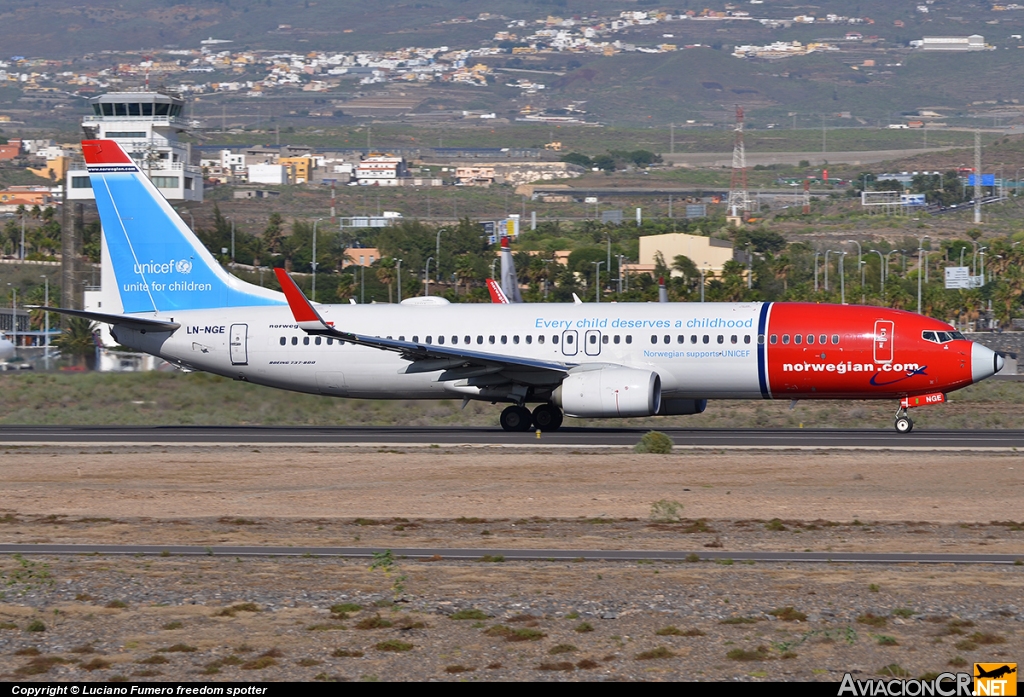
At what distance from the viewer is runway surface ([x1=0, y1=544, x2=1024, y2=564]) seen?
17.9 meters

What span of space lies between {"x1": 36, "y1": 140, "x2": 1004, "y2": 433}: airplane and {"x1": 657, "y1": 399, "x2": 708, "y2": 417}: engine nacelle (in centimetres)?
5

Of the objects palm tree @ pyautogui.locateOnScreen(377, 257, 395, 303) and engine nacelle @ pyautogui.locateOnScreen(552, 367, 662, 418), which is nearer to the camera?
engine nacelle @ pyautogui.locateOnScreen(552, 367, 662, 418)

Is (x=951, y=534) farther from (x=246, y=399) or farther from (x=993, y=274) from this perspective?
(x=993, y=274)

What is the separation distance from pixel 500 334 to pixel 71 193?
96.6 metres

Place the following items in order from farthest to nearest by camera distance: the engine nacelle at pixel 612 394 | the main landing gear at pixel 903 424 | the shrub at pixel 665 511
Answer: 1. the main landing gear at pixel 903 424
2. the engine nacelle at pixel 612 394
3. the shrub at pixel 665 511

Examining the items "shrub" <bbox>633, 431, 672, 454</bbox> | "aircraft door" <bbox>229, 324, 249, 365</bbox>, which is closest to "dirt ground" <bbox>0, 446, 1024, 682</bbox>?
"shrub" <bbox>633, 431, 672, 454</bbox>

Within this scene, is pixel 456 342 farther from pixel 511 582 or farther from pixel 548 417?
pixel 511 582

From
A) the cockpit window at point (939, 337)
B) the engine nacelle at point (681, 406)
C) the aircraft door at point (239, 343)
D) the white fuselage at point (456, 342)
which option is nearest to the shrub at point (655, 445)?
the white fuselage at point (456, 342)

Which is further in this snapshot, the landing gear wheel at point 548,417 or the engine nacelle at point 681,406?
the landing gear wheel at point 548,417

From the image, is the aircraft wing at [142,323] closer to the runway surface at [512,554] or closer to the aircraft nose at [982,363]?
the runway surface at [512,554]

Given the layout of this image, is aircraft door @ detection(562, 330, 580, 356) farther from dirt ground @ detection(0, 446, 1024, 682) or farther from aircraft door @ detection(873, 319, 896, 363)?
dirt ground @ detection(0, 446, 1024, 682)

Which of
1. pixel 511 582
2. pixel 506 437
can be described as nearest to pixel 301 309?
pixel 506 437

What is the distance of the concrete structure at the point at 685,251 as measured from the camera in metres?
149

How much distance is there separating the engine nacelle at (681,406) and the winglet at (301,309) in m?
9.48
